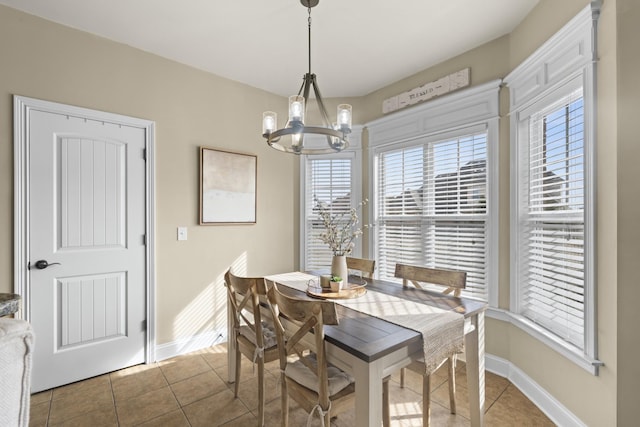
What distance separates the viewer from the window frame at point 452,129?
2578 mm

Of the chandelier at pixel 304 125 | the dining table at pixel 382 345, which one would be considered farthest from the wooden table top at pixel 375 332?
the chandelier at pixel 304 125

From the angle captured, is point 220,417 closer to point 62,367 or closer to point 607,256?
point 62,367

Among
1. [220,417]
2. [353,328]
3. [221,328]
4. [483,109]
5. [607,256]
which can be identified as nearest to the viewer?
[353,328]

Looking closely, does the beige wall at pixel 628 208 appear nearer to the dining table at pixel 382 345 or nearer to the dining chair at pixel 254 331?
the dining table at pixel 382 345

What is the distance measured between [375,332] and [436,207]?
1880 mm

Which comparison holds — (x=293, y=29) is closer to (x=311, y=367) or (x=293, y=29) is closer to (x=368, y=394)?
(x=311, y=367)

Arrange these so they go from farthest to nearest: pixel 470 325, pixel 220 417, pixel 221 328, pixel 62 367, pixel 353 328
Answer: pixel 221 328 → pixel 62 367 → pixel 220 417 → pixel 470 325 → pixel 353 328

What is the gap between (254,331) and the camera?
2016mm

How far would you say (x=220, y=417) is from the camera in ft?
6.63

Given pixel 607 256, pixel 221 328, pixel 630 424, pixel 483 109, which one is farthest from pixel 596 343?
pixel 221 328

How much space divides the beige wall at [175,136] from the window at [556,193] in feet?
7.90

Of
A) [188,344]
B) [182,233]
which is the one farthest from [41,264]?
[188,344]

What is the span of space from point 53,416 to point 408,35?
3780 millimetres

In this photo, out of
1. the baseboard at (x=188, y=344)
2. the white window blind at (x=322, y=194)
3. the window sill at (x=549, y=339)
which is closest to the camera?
the window sill at (x=549, y=339)
